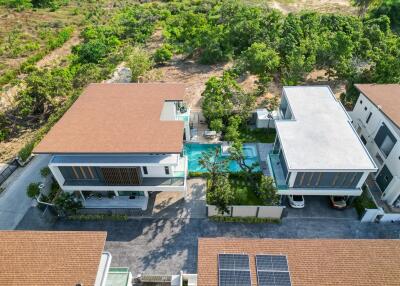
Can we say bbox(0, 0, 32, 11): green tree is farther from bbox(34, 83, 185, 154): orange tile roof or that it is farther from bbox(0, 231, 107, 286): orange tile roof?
bbox(0, 231, 107, 286): orange tile roof

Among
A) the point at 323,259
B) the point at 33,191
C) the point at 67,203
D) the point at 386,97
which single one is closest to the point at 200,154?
the point at 67,203

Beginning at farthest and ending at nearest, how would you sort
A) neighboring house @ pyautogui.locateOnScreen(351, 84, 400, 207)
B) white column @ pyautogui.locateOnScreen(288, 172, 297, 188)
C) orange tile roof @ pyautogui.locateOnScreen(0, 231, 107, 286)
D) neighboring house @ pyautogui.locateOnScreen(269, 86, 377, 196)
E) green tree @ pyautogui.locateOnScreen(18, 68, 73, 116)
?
1. green tree @ pyautogui.locateOnScreen(18, 68, 73, 116)
2. neighboring house @ pyautogui.locateOnScreen(351, 84, 400, 207)
3. white column @ pyautogui.locateOnScreen(288, 172, 297, 188)
4. neighboring house @ pyautogui.locateOnScreen(269, 86, 377, 196)
5. orange tile roof @ pyautogui.locateOnScreen(0, 231, 107, 286)

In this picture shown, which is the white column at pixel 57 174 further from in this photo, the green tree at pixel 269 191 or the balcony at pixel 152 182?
the green tree at pixel 269 191

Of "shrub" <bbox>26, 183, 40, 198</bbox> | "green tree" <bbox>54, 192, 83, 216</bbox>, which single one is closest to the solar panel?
"green tree" <bbox>54, 192, 83, 216</bbox>

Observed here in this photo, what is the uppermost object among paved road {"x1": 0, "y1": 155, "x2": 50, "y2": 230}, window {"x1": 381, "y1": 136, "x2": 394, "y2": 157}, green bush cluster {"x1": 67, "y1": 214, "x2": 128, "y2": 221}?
window {"x1": 381, "y1": 136, "x2": 394, "y2": 157}

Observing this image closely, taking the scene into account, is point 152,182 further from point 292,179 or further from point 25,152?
point 25,152

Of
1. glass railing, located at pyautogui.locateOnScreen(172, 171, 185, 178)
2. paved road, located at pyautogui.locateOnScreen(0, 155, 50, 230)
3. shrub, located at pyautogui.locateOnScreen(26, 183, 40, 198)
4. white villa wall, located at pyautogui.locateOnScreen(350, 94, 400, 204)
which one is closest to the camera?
white villa wall, located at pyautogui.locateOnScreen(350, 94, 400, 204)
